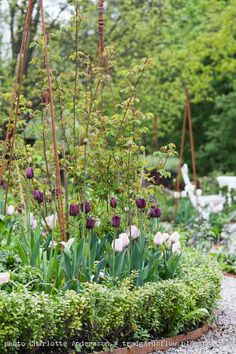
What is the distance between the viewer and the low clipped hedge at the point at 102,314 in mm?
3967

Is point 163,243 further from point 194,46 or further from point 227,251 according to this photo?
point 194,46

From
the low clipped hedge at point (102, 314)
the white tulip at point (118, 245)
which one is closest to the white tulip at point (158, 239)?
the low clipped hedge at point (102, 314)

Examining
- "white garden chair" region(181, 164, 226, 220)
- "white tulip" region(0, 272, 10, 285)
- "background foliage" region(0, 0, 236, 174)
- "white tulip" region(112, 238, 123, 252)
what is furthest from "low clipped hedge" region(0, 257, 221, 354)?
"background foliage" region(0, 0, 236, 174)

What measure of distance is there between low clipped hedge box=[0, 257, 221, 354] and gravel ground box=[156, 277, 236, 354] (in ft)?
0.47

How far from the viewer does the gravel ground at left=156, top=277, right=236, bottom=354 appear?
4.66m

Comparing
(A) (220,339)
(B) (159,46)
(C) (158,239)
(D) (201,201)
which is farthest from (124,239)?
(B) (159,46)

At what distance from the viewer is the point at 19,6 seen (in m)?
12.1

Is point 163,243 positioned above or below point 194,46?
below

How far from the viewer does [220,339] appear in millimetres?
4984

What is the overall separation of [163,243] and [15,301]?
1.75 metres

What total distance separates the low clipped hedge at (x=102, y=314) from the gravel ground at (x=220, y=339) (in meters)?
0.14

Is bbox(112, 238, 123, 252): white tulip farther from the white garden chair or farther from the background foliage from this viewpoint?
the background foliage

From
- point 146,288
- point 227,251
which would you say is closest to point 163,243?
point 146,288

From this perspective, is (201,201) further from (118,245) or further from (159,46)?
(118,245)
